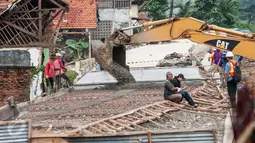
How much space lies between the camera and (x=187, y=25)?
1377cm

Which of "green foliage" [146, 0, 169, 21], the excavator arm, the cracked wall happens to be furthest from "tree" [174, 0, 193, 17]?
the cracked wall

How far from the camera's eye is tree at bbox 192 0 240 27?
1709 inches

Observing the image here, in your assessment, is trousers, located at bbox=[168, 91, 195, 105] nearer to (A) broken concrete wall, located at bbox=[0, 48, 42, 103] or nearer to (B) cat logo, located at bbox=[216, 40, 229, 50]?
(B) cat logo, located at bbox=[216, 40, 229, 50]

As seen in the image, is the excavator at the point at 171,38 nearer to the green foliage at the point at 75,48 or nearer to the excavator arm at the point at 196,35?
the excavator arm at the point at 196,35

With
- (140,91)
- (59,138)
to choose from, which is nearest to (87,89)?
(140,91)

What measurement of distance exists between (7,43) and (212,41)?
1019 centimetres

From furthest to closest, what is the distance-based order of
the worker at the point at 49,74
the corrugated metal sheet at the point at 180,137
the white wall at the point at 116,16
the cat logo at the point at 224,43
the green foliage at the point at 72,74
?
the white wall at the point at 116,16 → the green foliage at the point at 72,74 → the worker at the point at 49,74 → the cat logo at the point at 224,43 → the corrugated metal sheet at the point at 180,137

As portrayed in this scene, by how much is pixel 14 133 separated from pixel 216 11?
3919cm

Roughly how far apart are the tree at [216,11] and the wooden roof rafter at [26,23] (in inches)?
955

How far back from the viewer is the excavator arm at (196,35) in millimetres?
12102

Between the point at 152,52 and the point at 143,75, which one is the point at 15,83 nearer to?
the point at 143,75

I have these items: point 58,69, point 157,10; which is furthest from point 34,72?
point 157,10

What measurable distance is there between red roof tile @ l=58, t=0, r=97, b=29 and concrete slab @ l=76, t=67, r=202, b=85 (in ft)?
46.2

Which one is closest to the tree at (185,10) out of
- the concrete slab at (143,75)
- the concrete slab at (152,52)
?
the concrete slab at (152,52)
